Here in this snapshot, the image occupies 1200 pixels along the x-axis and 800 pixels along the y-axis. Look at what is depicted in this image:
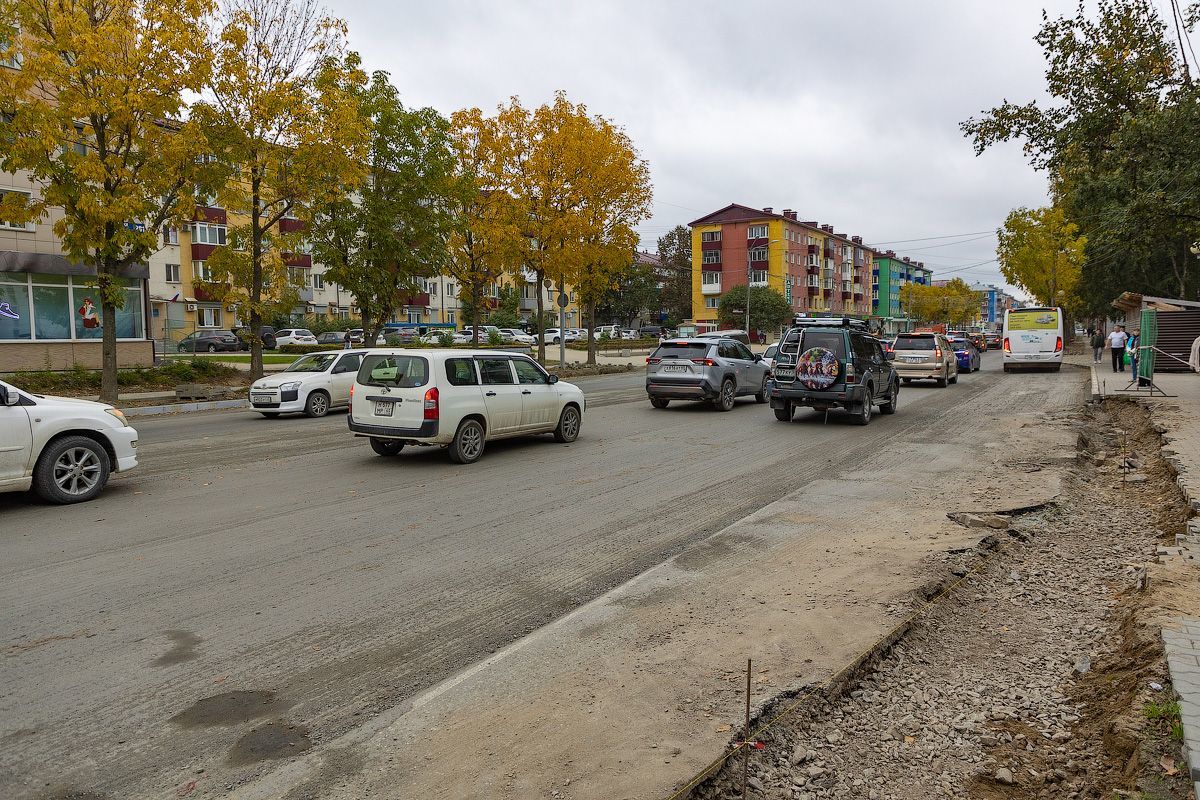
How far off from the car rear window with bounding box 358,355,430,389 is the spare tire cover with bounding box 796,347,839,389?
7.71m

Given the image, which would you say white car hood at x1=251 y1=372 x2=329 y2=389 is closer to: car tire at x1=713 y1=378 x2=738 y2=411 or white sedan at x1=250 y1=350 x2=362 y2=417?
white sedan at x1=250 y1=350 x2=362 y2=417

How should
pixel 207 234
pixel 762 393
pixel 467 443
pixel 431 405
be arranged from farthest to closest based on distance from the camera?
pixel 207 234 < pixel 762 393 < pixel 467 443 < pixel 431 405

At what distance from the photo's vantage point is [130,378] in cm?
2247

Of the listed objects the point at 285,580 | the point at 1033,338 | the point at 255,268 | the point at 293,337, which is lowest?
the point at 285,580

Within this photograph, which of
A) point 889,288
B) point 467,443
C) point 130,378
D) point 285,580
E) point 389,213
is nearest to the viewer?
point 285,580

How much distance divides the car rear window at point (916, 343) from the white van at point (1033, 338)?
8.55m

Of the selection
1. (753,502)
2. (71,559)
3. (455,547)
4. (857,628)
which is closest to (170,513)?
(71,559)

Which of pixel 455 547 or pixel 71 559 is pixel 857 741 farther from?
pixel 71 559

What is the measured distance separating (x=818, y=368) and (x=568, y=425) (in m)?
5.22

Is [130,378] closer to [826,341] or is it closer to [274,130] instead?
[274,130]

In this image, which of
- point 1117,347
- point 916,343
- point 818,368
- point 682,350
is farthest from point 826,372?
point 1117,347

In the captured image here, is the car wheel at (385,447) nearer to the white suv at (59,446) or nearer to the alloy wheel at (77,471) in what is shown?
the white suv at (59,446)

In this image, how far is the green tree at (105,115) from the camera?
16.7 metres

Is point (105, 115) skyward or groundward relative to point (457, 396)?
skyward
